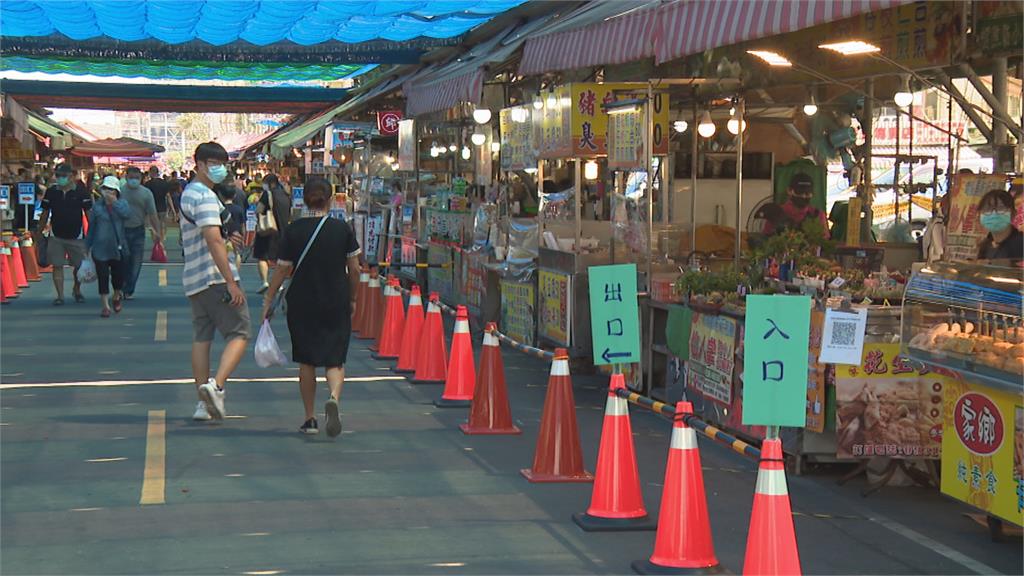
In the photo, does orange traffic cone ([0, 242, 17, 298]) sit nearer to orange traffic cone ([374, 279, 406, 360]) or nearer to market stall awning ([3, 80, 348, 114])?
orange traffic cone ([374, 279, 406, 360])

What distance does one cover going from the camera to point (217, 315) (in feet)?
31.3

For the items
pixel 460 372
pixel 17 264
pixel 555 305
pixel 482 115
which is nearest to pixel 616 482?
pixel 460 372

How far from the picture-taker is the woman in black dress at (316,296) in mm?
9188

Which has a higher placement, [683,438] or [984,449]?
[683,438]

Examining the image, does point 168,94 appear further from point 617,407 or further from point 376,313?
point 617,407

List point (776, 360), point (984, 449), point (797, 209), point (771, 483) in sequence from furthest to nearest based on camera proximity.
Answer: point (797, 209)
point (984, 449)
point (776, 360)
point (771, 483)

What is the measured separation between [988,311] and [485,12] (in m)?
9.60

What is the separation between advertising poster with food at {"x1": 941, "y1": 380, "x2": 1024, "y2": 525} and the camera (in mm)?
6117

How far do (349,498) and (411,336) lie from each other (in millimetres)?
5207

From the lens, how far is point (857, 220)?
45.9 feet

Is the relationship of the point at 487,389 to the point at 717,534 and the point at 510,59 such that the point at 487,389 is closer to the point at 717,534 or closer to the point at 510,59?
the point at 717,534

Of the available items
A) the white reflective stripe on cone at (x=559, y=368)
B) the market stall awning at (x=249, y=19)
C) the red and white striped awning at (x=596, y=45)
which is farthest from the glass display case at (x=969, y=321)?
the market stall awning at (x=249, y=19)

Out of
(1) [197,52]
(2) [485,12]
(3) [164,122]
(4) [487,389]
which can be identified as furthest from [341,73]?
(3) [164,122]

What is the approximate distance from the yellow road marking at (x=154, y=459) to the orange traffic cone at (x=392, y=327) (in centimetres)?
367
